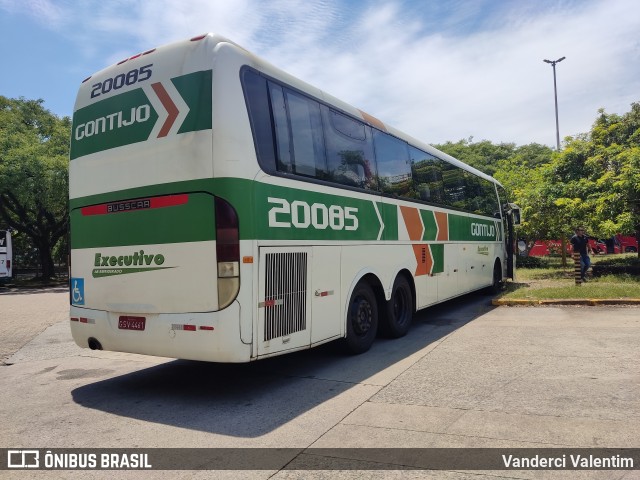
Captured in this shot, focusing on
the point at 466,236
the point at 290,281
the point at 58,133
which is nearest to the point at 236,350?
the point at 290,281

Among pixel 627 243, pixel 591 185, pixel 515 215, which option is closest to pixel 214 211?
pixel 515 215

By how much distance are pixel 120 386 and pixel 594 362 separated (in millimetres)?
5885

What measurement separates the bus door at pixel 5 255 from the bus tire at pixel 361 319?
2295 centimetres

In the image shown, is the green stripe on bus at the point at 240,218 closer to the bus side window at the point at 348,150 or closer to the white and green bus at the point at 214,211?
the white and green bus at the point at 214,211

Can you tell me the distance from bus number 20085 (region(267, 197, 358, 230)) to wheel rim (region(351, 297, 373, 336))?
1.09 metres

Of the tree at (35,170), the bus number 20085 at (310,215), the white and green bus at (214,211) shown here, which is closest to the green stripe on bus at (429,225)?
the white and green bus at (214,211)

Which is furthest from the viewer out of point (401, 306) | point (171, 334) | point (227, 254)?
point (401, 306)

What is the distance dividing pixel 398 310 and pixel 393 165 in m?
2.47

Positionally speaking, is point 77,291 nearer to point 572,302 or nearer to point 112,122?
point 112,122

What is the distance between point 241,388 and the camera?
5773mm

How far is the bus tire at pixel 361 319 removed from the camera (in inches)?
273

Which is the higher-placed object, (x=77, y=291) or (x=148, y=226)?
(x=148, y=226)

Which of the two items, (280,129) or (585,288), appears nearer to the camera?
(280,129)

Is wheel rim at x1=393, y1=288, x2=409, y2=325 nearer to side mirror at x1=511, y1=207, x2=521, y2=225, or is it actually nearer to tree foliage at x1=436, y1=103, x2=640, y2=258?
tree foliage at x1=436, y1=103, x2=640, y2=258
